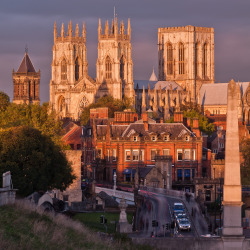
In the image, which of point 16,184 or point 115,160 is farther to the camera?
point 115,160

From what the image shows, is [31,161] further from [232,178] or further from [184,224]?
[232,178]

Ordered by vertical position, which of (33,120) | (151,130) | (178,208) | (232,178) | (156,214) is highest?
(33,120)

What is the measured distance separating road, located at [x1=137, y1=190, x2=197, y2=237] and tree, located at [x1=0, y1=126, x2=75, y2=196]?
5938 millimetres

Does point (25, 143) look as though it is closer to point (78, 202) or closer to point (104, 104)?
point (78, 202)

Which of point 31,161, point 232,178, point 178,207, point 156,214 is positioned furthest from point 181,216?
point 232,178

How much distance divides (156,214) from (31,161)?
9.72m

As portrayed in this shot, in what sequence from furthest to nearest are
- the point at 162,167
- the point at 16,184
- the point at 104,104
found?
1. the point at 104,104
2. the point at 162,167
3. the point at 16,184

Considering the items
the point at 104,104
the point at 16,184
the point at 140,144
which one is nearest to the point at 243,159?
the point at 140,144

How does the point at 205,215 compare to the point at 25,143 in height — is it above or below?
below

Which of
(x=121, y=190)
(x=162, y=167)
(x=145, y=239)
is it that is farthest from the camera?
(x=162, y=167)

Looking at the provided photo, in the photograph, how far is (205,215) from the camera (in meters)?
72.4

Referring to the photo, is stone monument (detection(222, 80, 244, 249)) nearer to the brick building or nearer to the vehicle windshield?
the vehicle windshield

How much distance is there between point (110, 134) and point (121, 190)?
51.7 feet

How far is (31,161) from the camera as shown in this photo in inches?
2608
